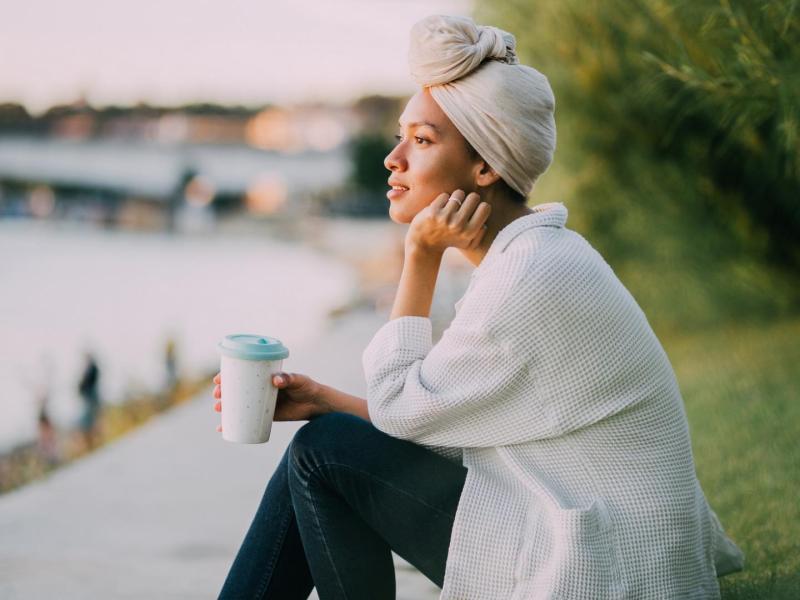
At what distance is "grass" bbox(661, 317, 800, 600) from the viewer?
102 inches

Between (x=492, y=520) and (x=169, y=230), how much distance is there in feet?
200

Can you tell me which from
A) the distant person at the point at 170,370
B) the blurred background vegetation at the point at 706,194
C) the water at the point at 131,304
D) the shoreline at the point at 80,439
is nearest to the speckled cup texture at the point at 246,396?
the blurred background vegetation at the point at 706,194

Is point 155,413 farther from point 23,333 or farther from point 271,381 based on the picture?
point 23,333

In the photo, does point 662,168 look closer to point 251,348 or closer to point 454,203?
point 454,203

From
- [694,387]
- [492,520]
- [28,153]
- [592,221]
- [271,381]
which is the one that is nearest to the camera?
[492,520]

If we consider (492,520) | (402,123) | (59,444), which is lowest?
(59,444)

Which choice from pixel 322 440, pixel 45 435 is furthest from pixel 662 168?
pixel 45 435

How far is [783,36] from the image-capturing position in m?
2.92

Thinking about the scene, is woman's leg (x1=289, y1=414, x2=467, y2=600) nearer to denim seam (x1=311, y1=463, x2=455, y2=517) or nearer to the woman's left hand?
denim seam (x1=311, y1=463, x2=455, y2=517)

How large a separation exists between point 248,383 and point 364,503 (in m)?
0.30

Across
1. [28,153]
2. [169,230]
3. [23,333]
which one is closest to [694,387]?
[23,333]

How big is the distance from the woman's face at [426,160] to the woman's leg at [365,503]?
45cm

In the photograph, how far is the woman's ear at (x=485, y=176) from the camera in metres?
1.90

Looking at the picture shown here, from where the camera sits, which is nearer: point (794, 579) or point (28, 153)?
point (794, 579)
